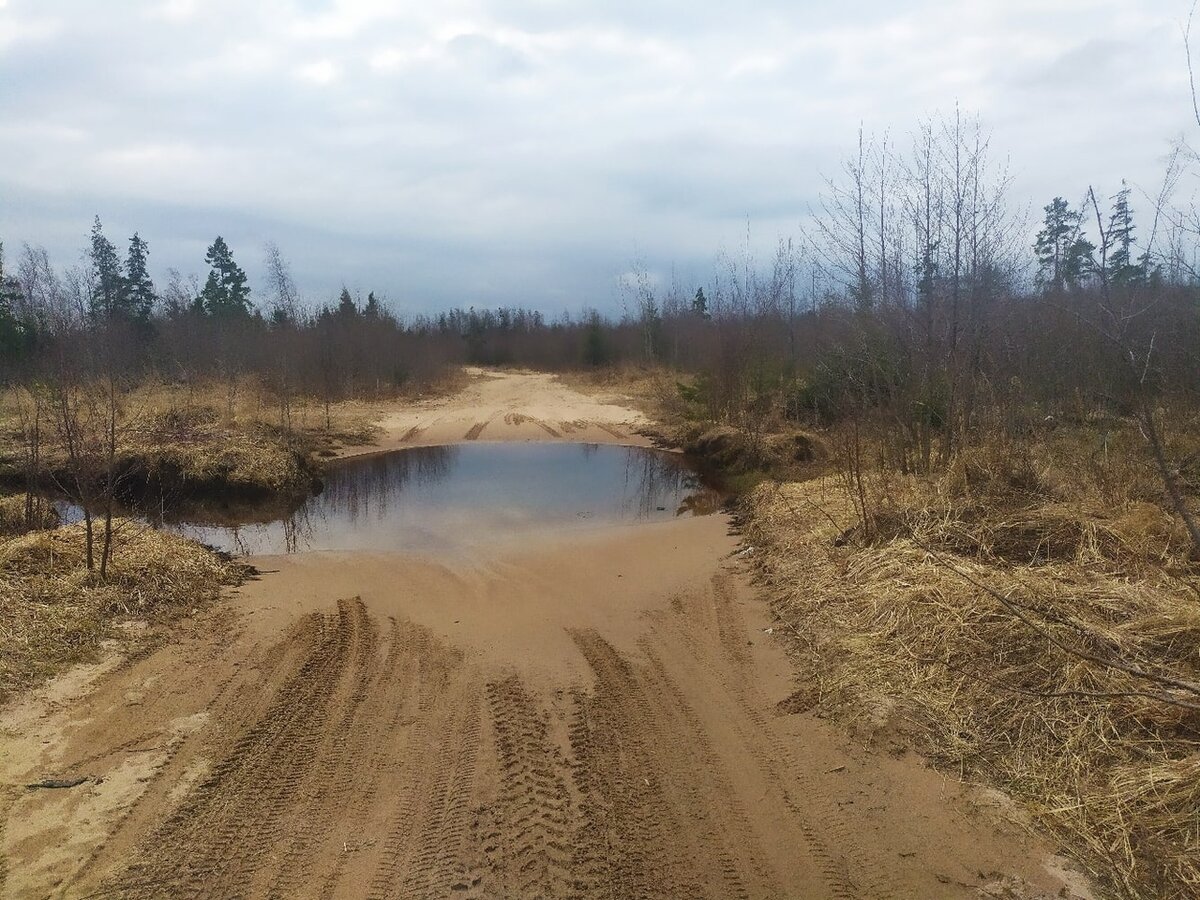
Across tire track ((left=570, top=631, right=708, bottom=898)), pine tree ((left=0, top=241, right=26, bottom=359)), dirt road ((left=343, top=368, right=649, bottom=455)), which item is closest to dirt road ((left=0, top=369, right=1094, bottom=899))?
tire track ((left=570, top=631, right=708, bottom=898))

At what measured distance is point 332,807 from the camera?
13.5 feet

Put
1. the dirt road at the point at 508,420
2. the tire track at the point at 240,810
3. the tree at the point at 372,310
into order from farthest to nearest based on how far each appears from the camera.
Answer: the tree at the point at 372,310 → the dirt road at the point at 508,420 → the tire track at the point at 240,810

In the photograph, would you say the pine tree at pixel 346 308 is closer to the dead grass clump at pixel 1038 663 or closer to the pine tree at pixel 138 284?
the pine tree at pixel 138 284

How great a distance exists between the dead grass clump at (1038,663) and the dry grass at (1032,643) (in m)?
0.01

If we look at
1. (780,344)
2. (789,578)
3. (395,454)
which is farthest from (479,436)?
(789,578)

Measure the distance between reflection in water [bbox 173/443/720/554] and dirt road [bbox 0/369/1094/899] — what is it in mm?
4408

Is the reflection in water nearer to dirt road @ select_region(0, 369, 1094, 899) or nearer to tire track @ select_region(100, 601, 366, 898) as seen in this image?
dirt road @ select_region(0, 369, 1094, 899)

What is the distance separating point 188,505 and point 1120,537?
1461 cm

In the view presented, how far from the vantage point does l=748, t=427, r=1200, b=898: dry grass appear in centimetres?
376

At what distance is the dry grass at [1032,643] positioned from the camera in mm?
3762

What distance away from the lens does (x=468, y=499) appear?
1440 cm

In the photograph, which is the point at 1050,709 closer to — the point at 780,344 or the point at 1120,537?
the point at 1120,537

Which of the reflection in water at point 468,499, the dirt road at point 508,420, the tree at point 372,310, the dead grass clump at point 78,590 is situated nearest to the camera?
the dead grass clump at point 78,590

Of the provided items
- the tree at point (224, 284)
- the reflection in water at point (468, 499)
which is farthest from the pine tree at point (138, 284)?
the reflection in water at point (468, 499)
